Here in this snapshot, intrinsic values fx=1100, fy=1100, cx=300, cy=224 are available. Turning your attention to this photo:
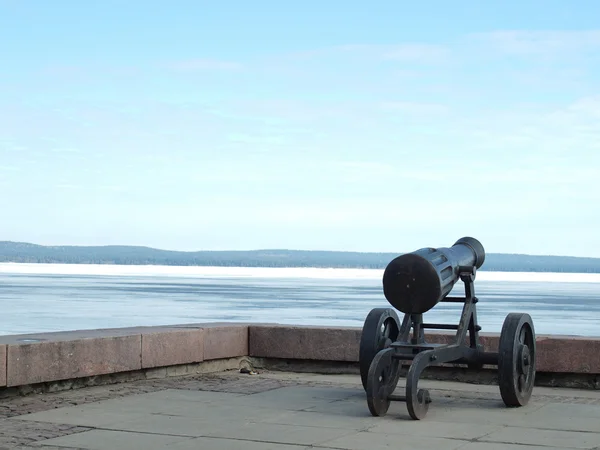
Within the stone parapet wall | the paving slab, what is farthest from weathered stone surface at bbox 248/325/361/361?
the paving slab

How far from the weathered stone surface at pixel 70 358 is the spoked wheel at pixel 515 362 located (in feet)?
11.8

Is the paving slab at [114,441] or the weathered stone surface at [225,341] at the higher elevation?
the weathered stone surface at [225,341]

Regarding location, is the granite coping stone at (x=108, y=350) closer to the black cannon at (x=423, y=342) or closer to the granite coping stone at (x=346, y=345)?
the granite coping stone at (x=346, y=345)

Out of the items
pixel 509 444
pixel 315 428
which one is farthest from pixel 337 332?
pixel 509 444

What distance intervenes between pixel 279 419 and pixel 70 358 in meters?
2.39

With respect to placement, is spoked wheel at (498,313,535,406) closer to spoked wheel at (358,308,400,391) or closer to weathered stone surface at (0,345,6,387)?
spoked wheel at (358,308,400,391)

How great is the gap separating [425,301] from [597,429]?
176cm

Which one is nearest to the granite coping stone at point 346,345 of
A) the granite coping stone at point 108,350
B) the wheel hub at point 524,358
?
the granite coping stone at point 108,350

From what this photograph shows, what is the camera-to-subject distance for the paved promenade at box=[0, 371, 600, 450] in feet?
24.3

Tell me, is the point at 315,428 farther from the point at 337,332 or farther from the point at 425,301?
the point at 337,332

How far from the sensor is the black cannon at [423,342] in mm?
8633

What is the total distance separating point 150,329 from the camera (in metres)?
11.4

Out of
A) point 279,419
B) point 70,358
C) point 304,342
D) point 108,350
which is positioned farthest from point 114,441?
point 304,342

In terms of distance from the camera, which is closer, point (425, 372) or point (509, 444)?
point (509, 444)
